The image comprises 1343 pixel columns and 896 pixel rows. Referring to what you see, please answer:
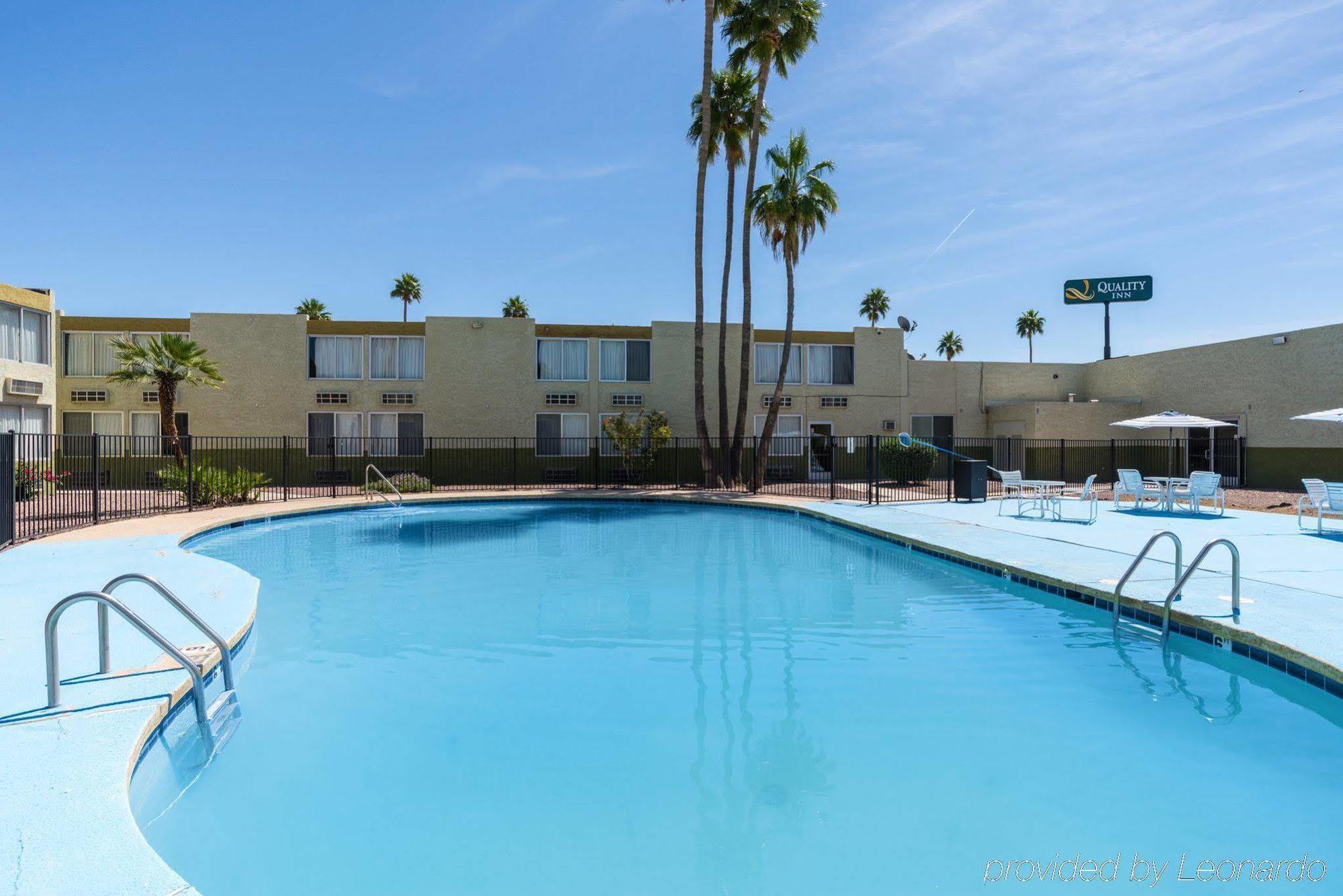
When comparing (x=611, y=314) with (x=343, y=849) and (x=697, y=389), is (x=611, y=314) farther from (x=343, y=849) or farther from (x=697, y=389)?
(x=343, y=849)

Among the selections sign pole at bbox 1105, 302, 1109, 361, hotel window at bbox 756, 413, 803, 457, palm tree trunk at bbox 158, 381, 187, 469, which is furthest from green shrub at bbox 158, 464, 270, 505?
sign pole at bbox 1105, 302, 1109, 361

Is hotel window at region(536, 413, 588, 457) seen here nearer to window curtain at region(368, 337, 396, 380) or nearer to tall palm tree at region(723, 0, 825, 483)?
window curtain at region(368, 337, 396, 380)

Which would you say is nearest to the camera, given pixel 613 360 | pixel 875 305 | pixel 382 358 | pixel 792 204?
pixel 792 204

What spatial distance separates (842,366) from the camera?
85.0 feet

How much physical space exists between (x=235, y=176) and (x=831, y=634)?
17183 millimetres

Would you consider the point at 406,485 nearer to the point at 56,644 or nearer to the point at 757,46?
the point at 757,46

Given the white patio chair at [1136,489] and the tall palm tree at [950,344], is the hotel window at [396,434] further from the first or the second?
the tall palm tree at [950,344]

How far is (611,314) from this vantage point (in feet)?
84.9

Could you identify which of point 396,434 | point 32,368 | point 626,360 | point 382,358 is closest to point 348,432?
point 396,434

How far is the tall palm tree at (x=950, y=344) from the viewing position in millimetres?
62875

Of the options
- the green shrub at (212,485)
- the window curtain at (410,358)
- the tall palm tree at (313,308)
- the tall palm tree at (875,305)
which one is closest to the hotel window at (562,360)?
the window curtain at (410,358)

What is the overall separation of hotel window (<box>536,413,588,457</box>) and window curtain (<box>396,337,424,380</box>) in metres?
4.18

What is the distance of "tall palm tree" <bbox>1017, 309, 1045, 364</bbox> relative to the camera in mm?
57406

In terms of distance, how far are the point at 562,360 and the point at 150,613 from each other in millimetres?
18832
